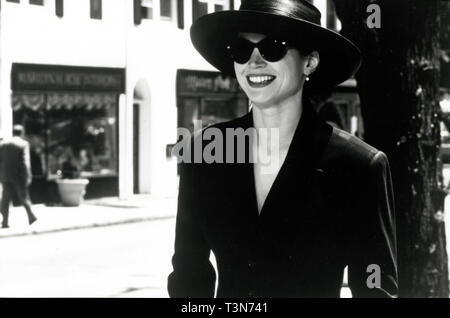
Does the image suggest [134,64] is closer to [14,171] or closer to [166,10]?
[166,10]

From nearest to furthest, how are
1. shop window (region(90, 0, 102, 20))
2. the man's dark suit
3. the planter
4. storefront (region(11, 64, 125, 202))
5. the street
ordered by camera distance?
shop window (region(90, 0, 102, 20))
the street
the planter
the man's dark suit
storefront (region(11, 64, 125, 202))

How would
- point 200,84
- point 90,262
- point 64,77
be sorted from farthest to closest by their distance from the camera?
point 90,262, point 64,77, point 200,84

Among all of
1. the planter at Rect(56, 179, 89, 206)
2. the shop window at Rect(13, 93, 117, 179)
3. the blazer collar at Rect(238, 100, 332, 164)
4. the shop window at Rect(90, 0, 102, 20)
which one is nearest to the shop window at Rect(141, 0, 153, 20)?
the shop window at Rect(90, 0, 102, 20)

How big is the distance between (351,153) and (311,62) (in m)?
0.28

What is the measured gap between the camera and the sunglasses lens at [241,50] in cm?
233

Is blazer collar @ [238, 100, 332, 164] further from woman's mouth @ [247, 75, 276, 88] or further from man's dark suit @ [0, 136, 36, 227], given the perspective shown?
man's dark suit @ [0, 136, 36, 227]

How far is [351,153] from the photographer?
230cm

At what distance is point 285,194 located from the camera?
7.60 feet

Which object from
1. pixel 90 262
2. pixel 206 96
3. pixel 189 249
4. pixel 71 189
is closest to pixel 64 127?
pixel 90 262

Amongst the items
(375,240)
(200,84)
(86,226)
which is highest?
(200,84)

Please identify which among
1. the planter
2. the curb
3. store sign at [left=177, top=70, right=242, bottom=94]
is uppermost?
store sign at [left=177, top=70, right=242, bottom=94]

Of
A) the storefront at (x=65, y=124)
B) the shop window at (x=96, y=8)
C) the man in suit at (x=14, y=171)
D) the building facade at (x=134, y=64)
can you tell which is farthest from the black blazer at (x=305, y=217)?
the man in suit at (x=14, y=171)

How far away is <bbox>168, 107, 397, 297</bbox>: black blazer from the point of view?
7.56 feet

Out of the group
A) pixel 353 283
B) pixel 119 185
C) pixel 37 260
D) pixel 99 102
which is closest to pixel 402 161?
pixel 353 283
